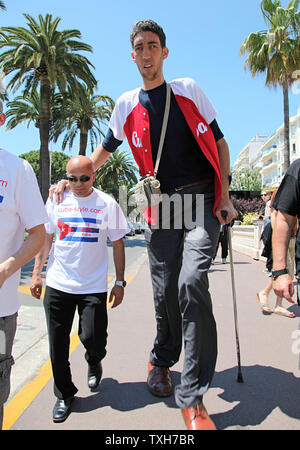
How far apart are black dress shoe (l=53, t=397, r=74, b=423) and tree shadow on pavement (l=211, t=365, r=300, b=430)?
0.94 m

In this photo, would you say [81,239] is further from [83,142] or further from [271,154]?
[271,154]

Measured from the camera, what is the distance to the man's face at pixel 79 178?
3037 millimetres

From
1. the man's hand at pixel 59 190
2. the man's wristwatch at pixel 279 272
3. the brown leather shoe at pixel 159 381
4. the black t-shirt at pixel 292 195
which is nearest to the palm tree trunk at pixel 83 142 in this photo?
the man's hand at pixel 59 190

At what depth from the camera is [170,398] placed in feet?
9.35

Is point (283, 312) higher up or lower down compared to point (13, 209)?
lower down

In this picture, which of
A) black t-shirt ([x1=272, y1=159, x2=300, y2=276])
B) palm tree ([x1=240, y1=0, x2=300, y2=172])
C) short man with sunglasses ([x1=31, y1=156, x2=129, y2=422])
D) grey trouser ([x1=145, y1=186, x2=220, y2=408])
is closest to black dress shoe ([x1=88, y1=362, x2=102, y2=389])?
short man with sunglasses ([x1=31, y1=156, x2=129, y2=422])

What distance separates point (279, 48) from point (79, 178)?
770 inches

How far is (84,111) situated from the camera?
28797mm

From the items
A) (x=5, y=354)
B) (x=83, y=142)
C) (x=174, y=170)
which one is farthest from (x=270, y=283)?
(x=83, y=142)

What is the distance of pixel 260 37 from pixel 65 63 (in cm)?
1005

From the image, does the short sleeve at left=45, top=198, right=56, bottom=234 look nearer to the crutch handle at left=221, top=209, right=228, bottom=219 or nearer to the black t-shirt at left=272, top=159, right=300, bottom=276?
the crutch handle at left=221, top=209, right=228, bottom=219

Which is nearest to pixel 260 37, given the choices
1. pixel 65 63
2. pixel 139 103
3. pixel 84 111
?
pixel 65 63

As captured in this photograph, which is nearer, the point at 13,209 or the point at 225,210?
the point at 13,209
